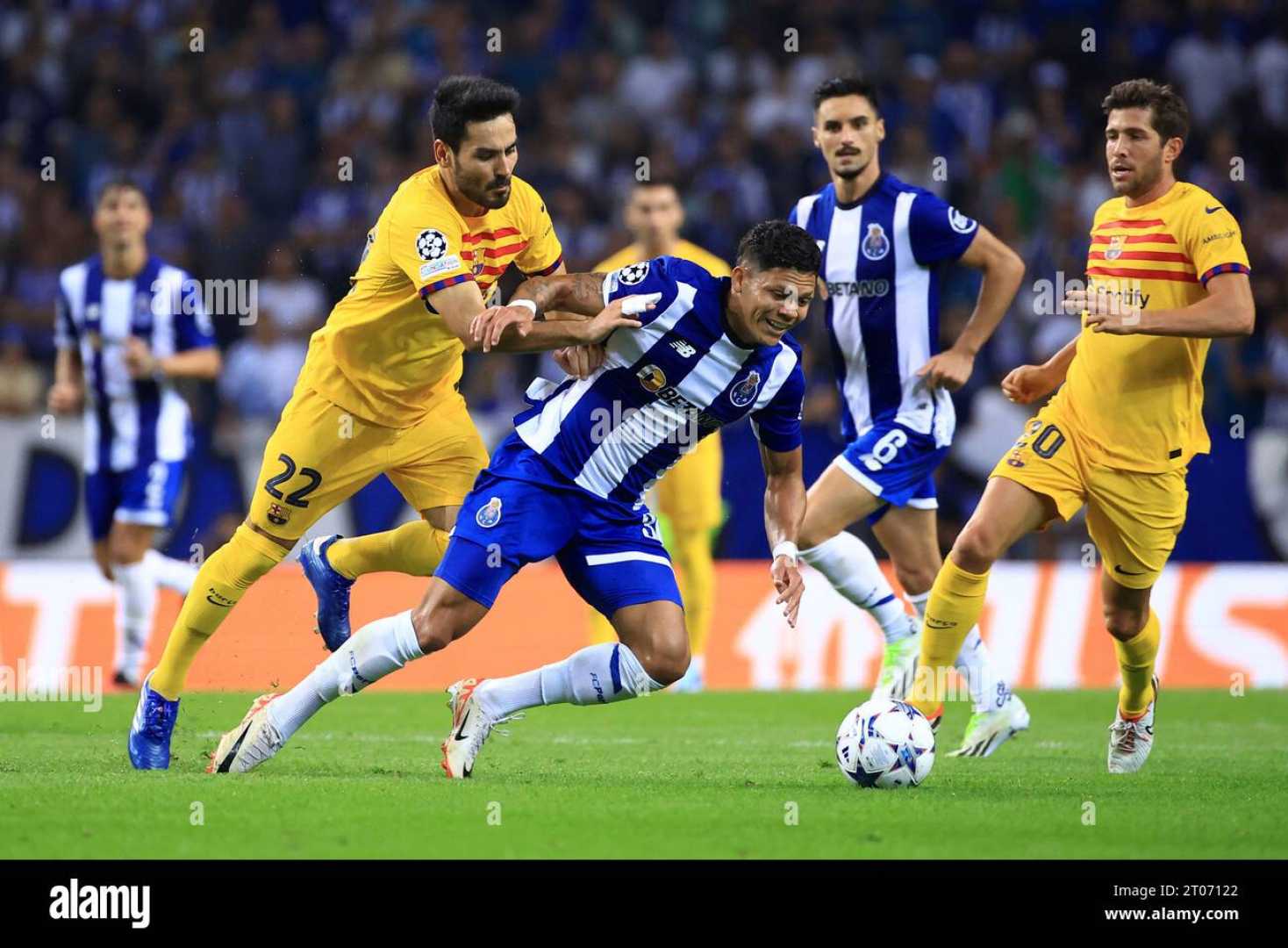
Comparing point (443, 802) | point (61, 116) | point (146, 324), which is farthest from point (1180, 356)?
point (61, 116)

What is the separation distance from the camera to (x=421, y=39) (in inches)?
663

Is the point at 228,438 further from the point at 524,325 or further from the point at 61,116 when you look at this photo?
the point at 524,325

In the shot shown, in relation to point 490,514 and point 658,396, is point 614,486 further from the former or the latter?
point 490,514

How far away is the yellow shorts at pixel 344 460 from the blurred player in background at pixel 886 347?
1719 mm

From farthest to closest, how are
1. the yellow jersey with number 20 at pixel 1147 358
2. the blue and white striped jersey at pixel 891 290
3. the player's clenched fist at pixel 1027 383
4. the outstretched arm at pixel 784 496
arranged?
the blue and white striped jersey at pixel 891 290
the player's clenched fist at pixel 1027 383
the yellow jersey with number 20 at pixel 1147 358
the outstretched arm at pixel 784 496

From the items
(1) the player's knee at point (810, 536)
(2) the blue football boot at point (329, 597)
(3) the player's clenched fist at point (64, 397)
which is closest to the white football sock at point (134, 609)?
(3) the player's clenched fist at point (64, 397)

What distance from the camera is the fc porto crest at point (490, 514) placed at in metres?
6.30

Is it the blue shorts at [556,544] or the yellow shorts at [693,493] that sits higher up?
the yellow shorts at [693,493]

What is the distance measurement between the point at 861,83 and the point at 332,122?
29.0ft

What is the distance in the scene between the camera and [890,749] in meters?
6.40

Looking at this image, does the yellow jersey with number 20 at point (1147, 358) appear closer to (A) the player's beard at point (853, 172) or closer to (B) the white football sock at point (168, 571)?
(A) the player's beard at point (853, 172)

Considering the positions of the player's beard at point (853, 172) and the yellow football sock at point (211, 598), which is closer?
the yellow football sock at point (211, 598)

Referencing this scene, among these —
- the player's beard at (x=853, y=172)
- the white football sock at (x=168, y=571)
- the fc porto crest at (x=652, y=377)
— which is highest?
the player's beard at (x=853, y=172)

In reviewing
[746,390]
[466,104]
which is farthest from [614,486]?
[466,104]
